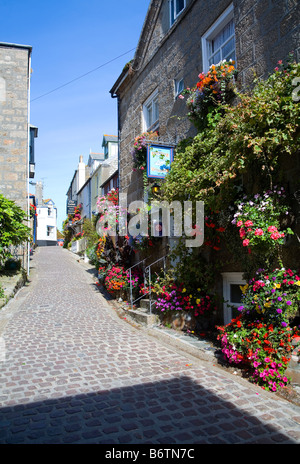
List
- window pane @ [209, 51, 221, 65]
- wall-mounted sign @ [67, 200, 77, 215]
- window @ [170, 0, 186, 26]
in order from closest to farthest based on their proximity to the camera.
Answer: window pane @ [209, 51, 221, 65]
window @ [170, 0, 186, 26]
wall-mounted sign @ [67, 200, 77, 215]

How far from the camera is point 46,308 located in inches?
347

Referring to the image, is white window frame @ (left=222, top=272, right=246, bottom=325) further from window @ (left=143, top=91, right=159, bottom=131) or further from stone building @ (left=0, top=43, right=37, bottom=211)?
stone building @ (left=0, top=43, right=37, bottom=211)

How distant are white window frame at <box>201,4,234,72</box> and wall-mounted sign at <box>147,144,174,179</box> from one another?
190 cm

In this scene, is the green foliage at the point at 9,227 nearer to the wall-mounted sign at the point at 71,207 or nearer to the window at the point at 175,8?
the window at the point at 175,8

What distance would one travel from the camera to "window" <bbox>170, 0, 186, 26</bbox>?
337 inches

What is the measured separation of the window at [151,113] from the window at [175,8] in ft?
6.13

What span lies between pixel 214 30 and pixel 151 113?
3660 mm

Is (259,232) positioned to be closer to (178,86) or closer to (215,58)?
(215,58)

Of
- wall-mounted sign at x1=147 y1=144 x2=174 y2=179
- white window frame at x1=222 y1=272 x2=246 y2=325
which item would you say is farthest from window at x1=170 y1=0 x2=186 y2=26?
white window frame at x1=222 y1=272 x2=246 y2=325

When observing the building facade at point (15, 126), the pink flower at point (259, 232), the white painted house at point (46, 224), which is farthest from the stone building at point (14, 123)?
the white painted house at point (46, 224)

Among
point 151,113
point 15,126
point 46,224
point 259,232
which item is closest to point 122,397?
point 259,232
